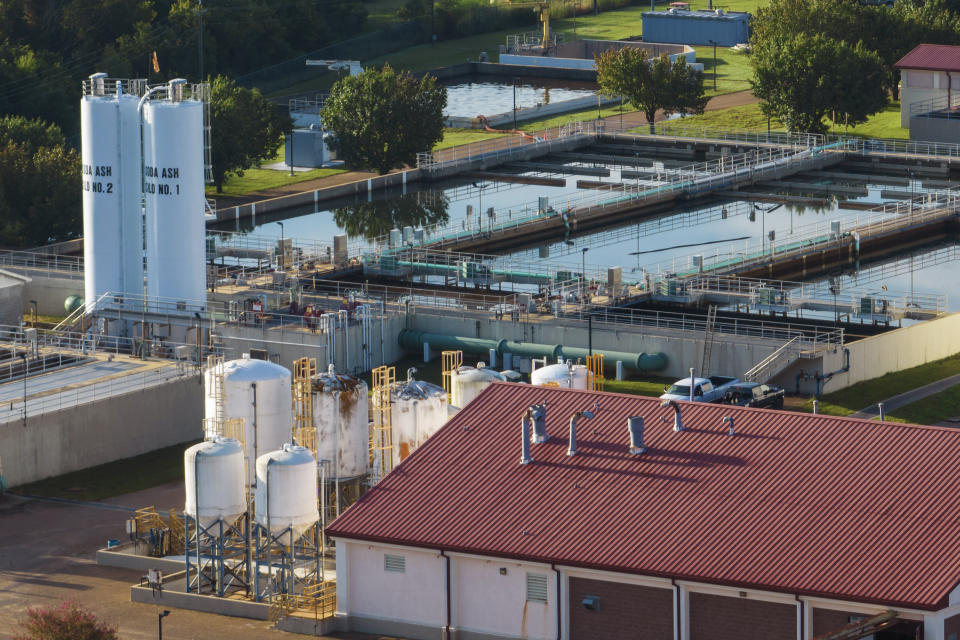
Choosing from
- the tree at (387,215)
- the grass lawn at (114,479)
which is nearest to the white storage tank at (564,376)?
the grass lawn at (114,479)

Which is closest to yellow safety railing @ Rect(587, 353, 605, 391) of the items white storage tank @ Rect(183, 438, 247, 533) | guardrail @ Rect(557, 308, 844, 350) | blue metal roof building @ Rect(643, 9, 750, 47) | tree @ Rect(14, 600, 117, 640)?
guardrail @ Rect(557, 308, 844, 350)

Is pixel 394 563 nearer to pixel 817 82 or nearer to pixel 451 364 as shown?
pixel 451 364

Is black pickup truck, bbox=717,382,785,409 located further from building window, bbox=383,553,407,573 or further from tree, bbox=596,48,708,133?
tree, bbox=596,48,708,133

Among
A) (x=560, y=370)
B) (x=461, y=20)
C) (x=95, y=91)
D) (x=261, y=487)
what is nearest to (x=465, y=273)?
(x=95, y=91)

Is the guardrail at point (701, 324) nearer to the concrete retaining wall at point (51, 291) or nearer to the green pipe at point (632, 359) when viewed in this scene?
the green pipe at point (632, 359)

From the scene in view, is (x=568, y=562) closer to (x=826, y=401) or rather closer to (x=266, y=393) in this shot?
(x=266, y=393)

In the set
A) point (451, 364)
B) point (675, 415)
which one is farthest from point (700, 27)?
point (675, 415)
